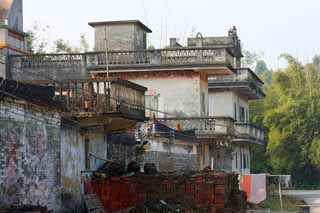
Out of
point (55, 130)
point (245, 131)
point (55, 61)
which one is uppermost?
point (55, 61)

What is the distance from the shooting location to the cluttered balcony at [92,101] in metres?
21.6

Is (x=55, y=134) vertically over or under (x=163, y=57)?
under

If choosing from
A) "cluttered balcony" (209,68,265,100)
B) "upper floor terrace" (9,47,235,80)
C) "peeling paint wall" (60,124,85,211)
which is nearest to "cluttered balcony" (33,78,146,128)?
"peeling paint wall" (60,124,85,211)

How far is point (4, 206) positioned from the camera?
16.5m

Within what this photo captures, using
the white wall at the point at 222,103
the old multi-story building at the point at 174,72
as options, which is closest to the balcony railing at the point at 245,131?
the white wall at the point at 222,103

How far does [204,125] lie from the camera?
123 feet

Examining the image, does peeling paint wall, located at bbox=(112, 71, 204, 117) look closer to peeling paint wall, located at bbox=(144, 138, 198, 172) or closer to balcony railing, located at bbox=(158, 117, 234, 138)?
balcony railing, located at bbox=(158, 117, 234, 138)

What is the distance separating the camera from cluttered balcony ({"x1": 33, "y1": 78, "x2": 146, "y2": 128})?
2162 cm

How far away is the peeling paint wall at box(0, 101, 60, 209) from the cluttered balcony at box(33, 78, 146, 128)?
153 cm

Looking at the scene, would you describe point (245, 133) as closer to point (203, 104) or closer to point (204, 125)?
point (203, 104)

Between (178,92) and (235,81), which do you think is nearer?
(178,92)

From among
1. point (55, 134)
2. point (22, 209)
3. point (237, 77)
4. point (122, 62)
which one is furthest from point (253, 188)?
point (22, 209)

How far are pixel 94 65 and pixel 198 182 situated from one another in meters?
15.9

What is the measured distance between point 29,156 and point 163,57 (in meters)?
19.6
